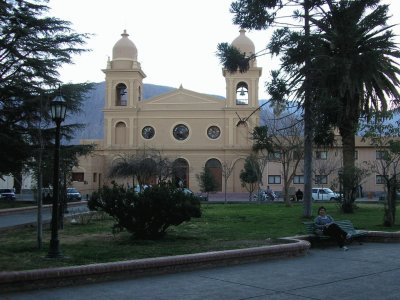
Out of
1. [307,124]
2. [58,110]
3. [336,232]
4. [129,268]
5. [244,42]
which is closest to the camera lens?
[129,268]

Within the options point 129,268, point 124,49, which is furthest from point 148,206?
point 124,49

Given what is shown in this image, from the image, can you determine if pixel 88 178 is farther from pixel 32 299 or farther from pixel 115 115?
pixel 32 299

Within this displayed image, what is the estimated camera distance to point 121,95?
64750mm

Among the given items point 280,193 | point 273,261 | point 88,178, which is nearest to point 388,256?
point 273,261

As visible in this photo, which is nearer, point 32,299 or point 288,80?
point 32,299

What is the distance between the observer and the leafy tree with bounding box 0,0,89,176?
26578mm

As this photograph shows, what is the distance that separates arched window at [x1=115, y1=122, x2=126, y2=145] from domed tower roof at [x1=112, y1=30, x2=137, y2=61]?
26.8 ft

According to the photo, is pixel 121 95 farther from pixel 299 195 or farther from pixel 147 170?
pixel 299 195

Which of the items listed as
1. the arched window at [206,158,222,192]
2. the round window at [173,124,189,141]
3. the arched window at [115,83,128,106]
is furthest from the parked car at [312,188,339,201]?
the arched window at [115,83,128,106]

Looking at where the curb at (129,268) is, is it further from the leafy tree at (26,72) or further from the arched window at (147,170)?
the arched window at (147,170)

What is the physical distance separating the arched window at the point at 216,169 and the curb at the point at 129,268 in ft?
166

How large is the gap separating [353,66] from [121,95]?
45.4 metres

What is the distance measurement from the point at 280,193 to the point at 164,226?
44738 millimetres

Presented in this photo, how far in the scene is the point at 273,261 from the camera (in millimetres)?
10352
